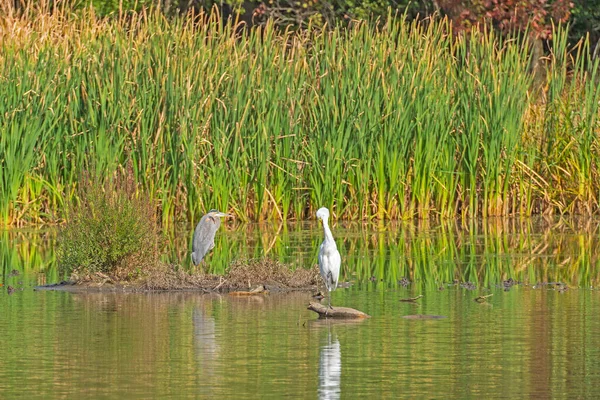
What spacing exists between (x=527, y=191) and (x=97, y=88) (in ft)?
21.0

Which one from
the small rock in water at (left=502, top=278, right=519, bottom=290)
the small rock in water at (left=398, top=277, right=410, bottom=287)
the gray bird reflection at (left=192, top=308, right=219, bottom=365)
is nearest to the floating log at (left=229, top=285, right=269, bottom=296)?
the gray bird reflection at (left=192, top=308, right=219, bottom=365)

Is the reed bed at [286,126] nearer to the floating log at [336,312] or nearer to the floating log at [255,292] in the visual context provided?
the floating log at [255,292]

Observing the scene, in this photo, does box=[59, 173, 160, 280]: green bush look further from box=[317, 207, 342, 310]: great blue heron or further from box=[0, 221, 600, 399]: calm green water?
box=[317, 207, 342, 310]: great blue heron

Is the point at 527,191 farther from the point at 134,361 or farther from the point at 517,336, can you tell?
the point at 134,361

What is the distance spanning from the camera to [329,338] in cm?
1130

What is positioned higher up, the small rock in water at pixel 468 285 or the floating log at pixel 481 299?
the small rock in water at pixel 468 285

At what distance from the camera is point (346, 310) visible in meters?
12.3

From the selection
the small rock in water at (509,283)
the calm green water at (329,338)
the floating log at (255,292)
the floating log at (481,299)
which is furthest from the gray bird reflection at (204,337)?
the small rock in water at (509,283)

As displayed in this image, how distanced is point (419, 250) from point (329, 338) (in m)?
6.66

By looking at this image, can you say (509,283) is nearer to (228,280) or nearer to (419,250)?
(228,280)

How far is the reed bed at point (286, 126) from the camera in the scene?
2066cm

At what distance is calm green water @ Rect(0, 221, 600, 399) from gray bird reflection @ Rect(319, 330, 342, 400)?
0.02 meters

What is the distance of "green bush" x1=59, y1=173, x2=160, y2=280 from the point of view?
576 inches

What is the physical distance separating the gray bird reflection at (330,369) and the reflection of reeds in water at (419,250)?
3.62 metres
